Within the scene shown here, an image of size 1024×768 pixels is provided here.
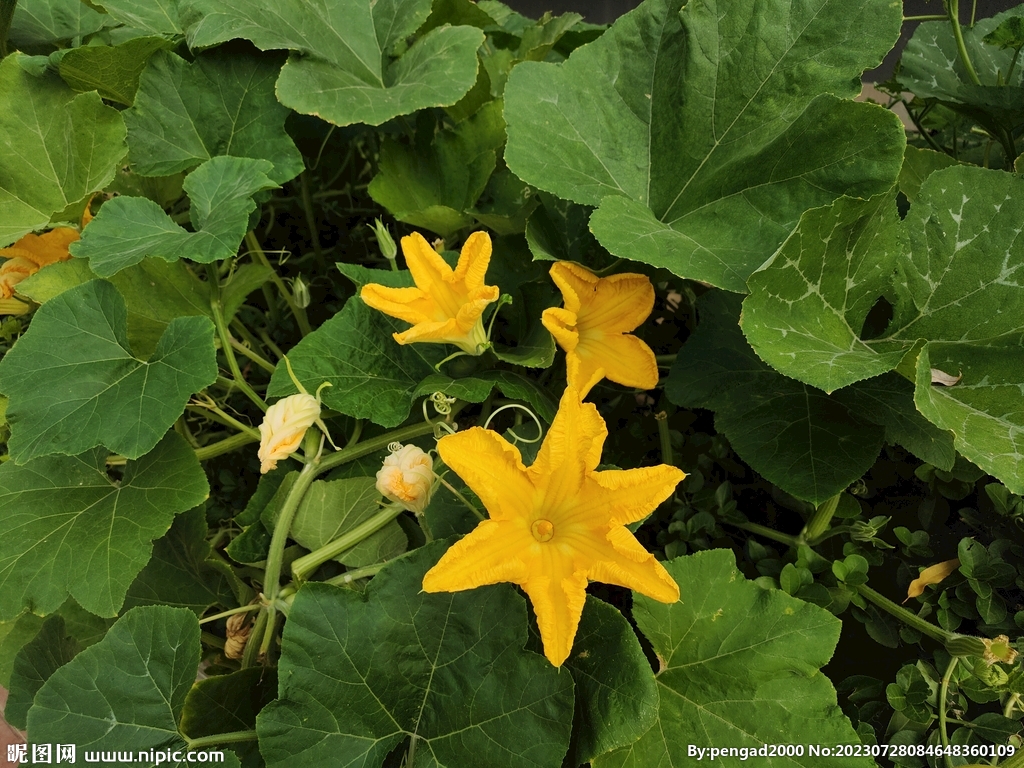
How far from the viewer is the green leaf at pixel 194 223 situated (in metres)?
0.72

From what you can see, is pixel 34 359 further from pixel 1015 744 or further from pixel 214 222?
pixel 1015 744

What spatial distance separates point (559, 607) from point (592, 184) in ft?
1.50

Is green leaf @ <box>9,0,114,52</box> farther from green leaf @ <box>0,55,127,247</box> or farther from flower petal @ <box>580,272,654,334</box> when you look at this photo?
flower petal @ <box>580,272,654,334</box>

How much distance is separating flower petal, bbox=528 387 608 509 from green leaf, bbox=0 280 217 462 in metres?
0.34

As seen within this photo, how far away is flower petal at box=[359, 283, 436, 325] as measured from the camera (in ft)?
2.21

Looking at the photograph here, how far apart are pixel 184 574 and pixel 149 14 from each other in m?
0.76

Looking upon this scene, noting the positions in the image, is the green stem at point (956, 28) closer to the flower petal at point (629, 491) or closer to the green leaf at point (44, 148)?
the flower petal at point (629, 491)

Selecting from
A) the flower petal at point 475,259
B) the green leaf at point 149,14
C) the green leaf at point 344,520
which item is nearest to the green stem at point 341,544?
the green leaf at point 344,520

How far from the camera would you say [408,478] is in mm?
633

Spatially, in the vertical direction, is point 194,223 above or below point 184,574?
above

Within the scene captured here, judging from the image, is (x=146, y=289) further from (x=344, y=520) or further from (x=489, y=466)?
(x=489, y=466)

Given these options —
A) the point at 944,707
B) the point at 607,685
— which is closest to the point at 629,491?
the point at 607,685

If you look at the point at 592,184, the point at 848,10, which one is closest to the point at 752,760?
the point at 592,184

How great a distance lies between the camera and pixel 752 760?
0.63m
